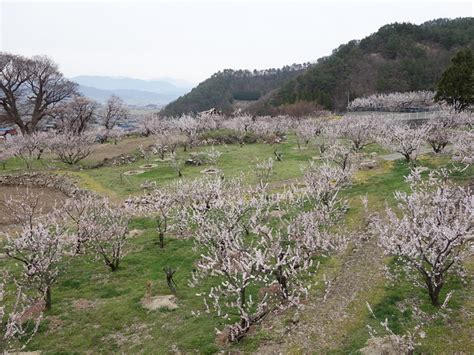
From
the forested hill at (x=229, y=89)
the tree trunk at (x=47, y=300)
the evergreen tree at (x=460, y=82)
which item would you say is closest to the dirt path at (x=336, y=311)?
the tree trunk at (x=47, y=300)

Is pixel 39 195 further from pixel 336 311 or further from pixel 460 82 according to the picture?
pixel 460 82

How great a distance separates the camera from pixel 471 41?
4291 inches

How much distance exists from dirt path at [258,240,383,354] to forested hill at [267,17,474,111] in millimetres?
88247

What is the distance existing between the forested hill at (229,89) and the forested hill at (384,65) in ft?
108

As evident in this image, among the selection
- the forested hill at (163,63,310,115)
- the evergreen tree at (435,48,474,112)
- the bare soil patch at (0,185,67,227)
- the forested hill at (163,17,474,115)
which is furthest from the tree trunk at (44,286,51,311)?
the forested hill at (163,63,310,115)

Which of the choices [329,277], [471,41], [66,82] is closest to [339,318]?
[329,277]

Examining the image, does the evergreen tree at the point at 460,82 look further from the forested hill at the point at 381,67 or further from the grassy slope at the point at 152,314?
the forested hill at the point at 381,67

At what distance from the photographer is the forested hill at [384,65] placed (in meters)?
102

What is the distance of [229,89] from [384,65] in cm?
7567

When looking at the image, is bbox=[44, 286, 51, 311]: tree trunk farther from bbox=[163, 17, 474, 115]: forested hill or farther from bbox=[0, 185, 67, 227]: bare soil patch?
bbox=[163, 17, 474, 115]: forested hill

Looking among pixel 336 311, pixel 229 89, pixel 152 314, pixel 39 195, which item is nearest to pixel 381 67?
pixel 229 89

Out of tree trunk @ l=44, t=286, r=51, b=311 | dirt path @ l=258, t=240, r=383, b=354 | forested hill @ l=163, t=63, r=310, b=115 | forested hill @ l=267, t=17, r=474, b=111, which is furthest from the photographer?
forested hill @ l=163, t=63, r=310, b=115

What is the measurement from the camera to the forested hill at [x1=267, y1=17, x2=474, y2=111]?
102 metres

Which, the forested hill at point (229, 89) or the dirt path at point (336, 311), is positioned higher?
the forested hill at point (229, 89)
